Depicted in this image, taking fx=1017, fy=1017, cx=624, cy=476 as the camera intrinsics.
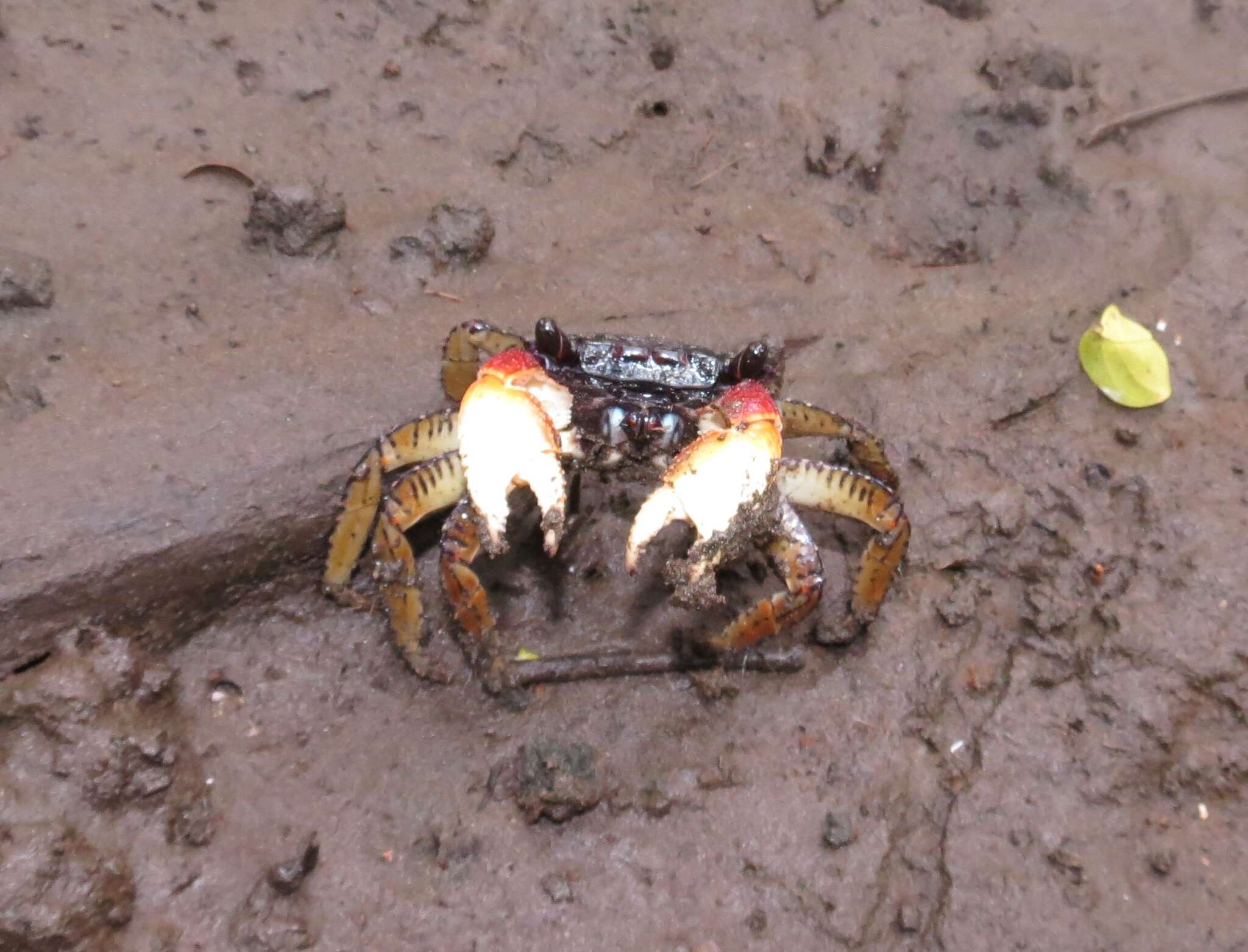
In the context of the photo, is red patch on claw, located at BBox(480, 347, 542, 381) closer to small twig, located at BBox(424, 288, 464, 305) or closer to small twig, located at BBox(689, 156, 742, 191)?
small twig, located at BBox(424, 288, 464, 305)

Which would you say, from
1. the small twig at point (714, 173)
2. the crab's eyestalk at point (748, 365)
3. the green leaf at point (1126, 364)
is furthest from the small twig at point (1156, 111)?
the crab's eyestalk at point (748, 365)

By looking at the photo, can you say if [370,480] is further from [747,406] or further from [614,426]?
[747,406]

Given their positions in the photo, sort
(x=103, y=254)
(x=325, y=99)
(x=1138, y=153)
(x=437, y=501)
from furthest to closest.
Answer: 1. (x=1138, y=153)
2. (x=325, y=99)
3. (x=103, y=254)
4. (x=437, y=501)

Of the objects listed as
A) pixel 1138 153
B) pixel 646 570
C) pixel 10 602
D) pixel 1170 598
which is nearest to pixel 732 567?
pixel 646 570

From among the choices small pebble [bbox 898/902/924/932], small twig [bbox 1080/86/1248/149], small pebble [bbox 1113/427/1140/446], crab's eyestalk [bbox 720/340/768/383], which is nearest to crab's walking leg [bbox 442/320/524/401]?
crab's eyestalk [bbox 720/340/768/383]

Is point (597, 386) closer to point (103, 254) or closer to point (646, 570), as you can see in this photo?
point (646, 570)

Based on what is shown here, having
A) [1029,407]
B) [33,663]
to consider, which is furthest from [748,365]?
[33,663]
